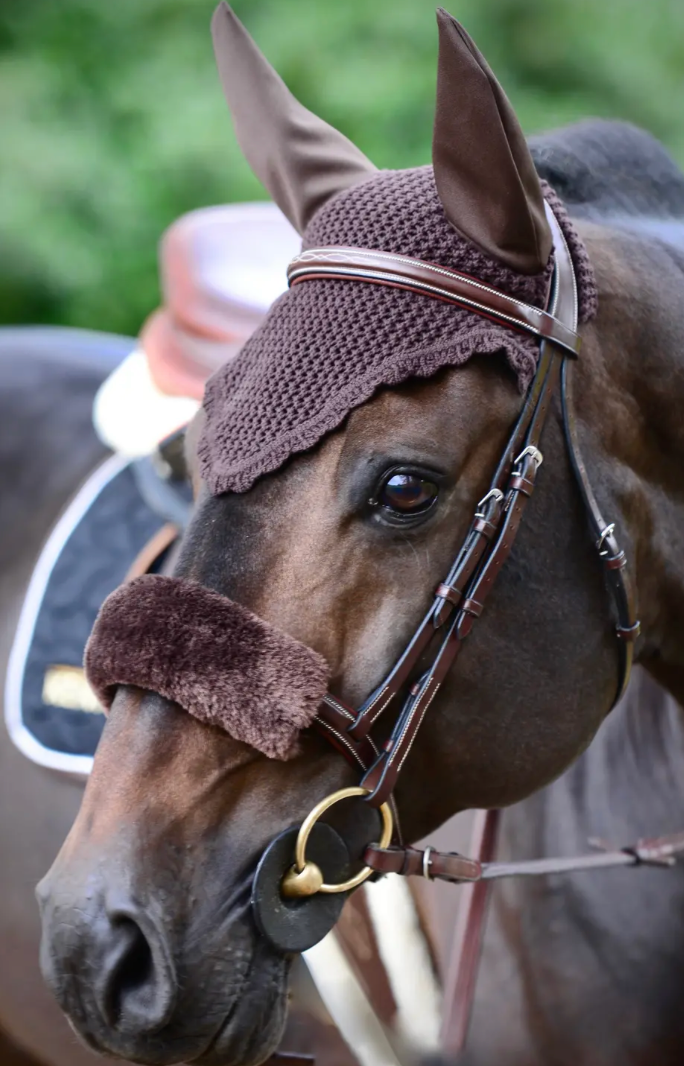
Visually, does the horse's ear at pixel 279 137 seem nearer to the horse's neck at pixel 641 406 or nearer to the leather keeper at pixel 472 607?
the horse's neck at pixel 641 406

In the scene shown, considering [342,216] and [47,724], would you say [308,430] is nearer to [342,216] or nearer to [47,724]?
[342,216]

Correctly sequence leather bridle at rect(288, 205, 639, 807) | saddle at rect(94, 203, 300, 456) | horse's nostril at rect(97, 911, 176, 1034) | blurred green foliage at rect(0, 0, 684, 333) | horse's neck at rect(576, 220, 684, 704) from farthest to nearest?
blurred green foliage at rect(0, 0, 684, 333)
saddle at rect(94, 203, 300, 456)
horse's neck at rect(576, 220, 684, 704)
leather bridle at rect(288, 205, 639, 807)
horse's nostril at rect(97, 911, 176, 1034)

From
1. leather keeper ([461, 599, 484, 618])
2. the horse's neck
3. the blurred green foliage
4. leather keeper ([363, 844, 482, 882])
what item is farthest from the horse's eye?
the blurred green foliage

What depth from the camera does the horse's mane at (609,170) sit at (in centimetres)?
153

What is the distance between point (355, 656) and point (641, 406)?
0.50 m

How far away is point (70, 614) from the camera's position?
2088mm

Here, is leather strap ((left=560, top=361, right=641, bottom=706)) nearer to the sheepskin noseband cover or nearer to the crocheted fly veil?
Result: the crocheted fly veil

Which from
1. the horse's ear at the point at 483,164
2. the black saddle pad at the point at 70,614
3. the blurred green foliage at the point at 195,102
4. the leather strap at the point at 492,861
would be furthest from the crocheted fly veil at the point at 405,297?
the blurred green foliage at the point at 195,102

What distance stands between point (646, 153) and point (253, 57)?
0.59 metres

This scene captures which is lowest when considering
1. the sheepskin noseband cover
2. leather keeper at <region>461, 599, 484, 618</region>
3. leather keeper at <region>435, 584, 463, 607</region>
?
the sheepskin noseband cover

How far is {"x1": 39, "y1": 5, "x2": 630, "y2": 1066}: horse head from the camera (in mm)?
1141

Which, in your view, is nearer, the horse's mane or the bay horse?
the bay horse

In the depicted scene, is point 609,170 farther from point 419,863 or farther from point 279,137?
point 419,863

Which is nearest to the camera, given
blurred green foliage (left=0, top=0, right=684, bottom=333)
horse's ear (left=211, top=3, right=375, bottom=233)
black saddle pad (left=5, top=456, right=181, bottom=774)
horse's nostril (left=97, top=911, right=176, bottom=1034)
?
horse's nostril (left=97, top=911, right=176, bottom=1034)
